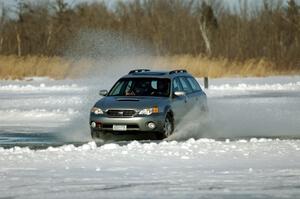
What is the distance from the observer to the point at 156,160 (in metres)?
12.0

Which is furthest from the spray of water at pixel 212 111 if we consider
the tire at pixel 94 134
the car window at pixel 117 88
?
the car window at pixel 117 88

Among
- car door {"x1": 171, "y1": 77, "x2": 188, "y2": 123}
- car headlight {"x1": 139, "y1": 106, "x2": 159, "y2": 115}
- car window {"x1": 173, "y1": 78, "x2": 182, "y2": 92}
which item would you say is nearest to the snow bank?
car window {"x1": 173, "y1": 78, "x2": 182, "y2": 92}

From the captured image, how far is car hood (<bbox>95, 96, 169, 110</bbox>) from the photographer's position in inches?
628

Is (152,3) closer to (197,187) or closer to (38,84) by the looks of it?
(38,84)

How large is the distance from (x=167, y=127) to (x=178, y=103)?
822 mm

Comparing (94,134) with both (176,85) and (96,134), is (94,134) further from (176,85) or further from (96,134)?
(176,85)

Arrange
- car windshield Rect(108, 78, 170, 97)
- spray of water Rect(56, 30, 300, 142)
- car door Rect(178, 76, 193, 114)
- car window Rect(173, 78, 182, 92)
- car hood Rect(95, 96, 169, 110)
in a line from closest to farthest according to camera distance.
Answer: car hood Rect(95, 96, 169, 110) < car windshield Rect(108, 78, 170, 97) < car window Rect(173, 78, 182, 92) < car door Rect(178, 76, 193, 114) < spray of water Rect(56, 30, 300, 142)

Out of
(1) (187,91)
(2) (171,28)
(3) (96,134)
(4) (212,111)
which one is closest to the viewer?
(3) (96,134)

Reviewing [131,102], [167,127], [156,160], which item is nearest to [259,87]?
[167,127]

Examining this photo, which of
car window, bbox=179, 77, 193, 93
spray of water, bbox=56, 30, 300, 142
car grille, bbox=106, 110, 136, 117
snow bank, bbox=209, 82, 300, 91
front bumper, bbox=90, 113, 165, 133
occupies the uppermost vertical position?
car window, bbox=179, 77, 193, 93

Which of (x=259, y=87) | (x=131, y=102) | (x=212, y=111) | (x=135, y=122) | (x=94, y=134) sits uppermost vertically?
(x=131, y=102)

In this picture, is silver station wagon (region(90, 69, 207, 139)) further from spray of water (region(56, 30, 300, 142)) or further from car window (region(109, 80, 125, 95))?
spray of water (region(56, 30, 300, 142))

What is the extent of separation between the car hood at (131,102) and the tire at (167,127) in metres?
0.37

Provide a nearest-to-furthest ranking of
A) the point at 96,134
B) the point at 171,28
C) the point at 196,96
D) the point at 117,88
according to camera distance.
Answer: the point at 96,134, the point at 117,88, the point at 196,96, the point at 171,28
